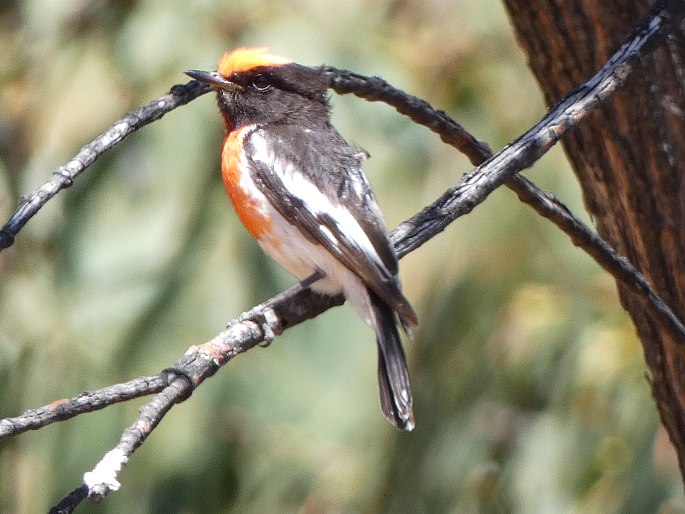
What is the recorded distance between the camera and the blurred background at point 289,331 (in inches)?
161

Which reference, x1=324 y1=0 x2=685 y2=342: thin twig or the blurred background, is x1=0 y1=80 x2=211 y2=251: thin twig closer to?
x1=324 y1=0 x2=685 y2=342: thin twig

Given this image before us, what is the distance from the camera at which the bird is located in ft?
9.00

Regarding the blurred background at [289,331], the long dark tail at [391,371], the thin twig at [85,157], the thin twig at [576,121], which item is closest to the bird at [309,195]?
the long dark tail at [391,371]

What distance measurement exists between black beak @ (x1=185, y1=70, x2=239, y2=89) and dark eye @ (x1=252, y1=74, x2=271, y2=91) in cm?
7

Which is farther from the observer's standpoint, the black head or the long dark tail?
the black head

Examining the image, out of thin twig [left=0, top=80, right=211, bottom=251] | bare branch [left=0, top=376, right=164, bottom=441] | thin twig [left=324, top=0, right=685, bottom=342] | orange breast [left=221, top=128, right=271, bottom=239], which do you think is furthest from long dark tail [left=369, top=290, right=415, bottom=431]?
bare branch [left=0, top=376, right=164, bottom=441]

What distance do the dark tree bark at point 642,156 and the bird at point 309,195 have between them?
2.18ft

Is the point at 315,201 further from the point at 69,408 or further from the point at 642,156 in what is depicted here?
the point at 69,408

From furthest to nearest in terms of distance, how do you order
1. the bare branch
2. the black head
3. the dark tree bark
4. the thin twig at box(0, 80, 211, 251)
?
the black head < the dark tree bark < the thin twig at box(0, 80, 211, 251) < the bare branch

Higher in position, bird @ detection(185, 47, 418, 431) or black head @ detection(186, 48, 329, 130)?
black head @ detection(186, 48, 329, 130)

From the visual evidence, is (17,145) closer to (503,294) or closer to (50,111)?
(50,111)

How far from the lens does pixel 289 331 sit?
14.4ft

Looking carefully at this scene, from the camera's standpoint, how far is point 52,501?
3904 mm

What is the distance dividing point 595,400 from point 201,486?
5.11 ft
